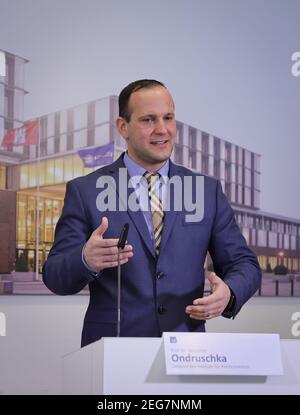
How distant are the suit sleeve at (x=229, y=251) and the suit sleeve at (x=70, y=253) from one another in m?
0.49

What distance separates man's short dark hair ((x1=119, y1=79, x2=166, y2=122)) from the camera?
2.98 meters

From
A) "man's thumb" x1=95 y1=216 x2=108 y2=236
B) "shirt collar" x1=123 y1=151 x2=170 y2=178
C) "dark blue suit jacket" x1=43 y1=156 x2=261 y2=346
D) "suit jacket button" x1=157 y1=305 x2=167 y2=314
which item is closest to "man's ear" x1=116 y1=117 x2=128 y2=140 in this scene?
"shirt collar" x1=123 y1=151 x2=170 y2=178

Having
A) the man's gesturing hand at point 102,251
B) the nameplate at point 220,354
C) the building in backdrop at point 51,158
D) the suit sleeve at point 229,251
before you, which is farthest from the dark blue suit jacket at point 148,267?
the building in backdrop at point 51,158

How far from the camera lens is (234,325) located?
16.0 ft

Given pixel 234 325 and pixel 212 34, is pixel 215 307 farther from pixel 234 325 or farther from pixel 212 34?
pixel 212 34

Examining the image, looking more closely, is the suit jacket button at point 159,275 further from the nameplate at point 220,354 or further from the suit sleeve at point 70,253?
the nameplate at point 220,354

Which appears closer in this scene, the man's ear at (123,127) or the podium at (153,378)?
the podium at (153,378)

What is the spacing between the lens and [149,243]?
2.76 m

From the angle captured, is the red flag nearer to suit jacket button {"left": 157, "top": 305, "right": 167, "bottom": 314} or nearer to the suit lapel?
the suit lapel

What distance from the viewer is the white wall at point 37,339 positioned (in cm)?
466

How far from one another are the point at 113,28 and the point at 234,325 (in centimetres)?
206

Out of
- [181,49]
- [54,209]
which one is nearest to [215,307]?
[54,209]
